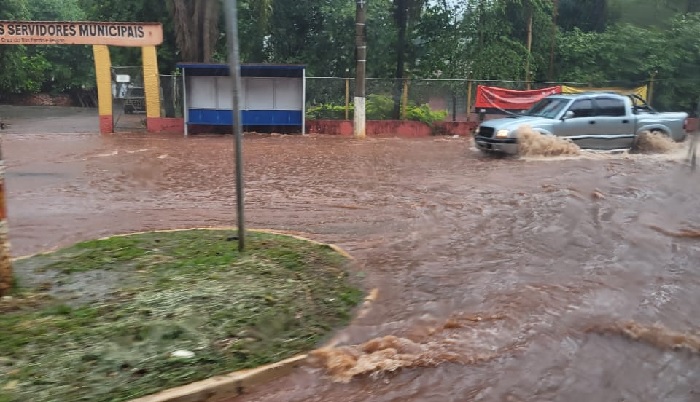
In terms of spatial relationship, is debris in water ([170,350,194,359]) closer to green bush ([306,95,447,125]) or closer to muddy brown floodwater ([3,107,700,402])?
muddy brown floodwater ([3,107,700,402])

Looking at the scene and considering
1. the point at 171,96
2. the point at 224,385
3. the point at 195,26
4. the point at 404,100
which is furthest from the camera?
the point at 195,26

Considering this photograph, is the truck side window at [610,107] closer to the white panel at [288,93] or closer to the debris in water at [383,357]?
the white panel at [288,93]

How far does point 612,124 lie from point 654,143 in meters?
1.11

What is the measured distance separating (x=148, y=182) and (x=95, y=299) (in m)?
7.07

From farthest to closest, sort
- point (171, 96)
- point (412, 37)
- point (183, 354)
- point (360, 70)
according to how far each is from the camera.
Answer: point (412, 37) → point (171, 96) → point (360, 70) → point (183, 354)

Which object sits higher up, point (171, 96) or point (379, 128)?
point (171, 96)

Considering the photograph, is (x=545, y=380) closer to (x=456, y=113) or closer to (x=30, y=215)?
(x=30, y=215)

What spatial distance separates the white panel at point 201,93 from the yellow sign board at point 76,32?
194 cm

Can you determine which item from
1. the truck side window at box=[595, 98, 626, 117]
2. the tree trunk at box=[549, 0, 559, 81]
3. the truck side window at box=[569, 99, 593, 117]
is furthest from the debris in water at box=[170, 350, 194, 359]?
the tree trunk at box=[549, 0, 559, 81]

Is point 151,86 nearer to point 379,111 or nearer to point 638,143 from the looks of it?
point 379,111

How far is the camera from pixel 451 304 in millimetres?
5707

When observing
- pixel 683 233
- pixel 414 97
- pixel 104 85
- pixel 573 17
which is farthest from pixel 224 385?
pixel 573 17

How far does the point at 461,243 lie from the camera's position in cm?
775

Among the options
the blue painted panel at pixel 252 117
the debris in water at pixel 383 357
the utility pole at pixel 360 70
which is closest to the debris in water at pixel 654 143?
the utility pole at pixel 360 70
